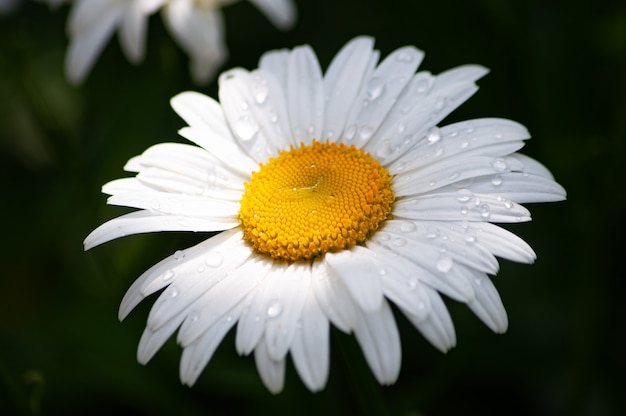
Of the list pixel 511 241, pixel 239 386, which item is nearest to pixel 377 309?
pixel 511 241

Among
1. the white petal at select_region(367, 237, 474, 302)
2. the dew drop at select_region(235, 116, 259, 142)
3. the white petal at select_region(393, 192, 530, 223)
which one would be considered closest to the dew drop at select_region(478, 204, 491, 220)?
the white petal at select_region(393, 192, 530, 223)

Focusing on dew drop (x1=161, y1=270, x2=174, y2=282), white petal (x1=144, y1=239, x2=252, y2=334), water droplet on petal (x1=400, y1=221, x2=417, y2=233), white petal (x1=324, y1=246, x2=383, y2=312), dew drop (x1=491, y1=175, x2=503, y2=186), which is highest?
dew drop (x1=161, y1=270, x2=174, y2=282)

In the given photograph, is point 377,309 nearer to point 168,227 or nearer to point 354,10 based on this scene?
point 168,227

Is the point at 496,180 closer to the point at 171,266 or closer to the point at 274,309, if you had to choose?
the point at 274,309

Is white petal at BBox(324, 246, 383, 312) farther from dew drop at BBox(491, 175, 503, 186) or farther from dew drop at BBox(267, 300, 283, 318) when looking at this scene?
dew drop at BBox(491, 175, 503, 186)

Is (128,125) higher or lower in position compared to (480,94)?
higher
